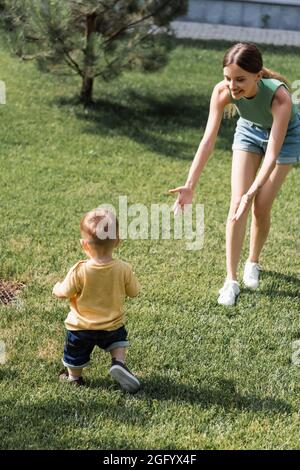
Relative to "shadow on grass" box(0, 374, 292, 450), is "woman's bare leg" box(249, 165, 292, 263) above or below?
above

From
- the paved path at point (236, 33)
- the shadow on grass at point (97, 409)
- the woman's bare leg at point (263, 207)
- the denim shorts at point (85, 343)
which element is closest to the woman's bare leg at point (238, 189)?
the woman's bare leg at point (263, 207)

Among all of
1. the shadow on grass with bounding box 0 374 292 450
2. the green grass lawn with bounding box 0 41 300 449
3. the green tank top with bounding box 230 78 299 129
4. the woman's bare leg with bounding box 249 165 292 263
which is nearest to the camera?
the shadow on grass with bounding box 0 374 292 450

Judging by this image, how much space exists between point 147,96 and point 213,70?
193 centimetres

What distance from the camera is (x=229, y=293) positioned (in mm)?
4570

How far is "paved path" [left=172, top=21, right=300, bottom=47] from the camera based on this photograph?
1307 cm

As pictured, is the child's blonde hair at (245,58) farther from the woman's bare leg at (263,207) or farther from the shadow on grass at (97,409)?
the shadow on grass at (97,409)

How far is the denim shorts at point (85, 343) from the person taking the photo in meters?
3.56

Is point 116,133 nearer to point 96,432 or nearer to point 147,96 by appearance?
point 147,96

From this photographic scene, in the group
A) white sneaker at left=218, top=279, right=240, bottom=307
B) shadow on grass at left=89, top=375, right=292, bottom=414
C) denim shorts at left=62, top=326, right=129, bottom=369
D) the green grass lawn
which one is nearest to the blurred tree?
the green grass lawn

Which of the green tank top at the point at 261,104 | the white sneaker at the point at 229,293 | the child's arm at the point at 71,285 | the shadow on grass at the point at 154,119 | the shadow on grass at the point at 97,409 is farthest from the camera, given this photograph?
the shadow on grass at the point at 154,119

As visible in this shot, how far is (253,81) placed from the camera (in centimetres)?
415

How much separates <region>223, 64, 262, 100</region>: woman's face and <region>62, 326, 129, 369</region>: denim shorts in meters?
1.53

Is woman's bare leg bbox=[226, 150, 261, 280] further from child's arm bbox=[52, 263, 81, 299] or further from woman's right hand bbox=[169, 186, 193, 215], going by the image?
child's arm bbox=[52, 263, 81, 299]

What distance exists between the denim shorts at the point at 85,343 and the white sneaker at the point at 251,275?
4.58ft
